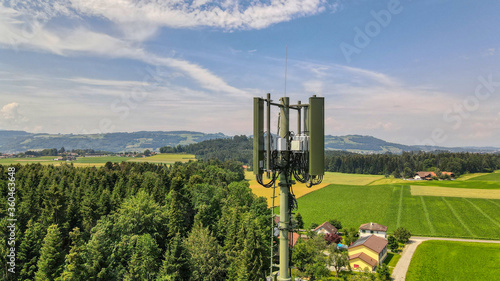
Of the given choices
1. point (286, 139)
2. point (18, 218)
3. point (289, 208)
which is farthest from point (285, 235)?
point (18, 218)

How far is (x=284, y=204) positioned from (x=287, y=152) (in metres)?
1.94

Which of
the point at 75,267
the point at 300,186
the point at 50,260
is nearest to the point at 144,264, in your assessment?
the point at 75,267

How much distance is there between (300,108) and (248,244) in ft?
75.9

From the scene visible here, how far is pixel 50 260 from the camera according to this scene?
92.5ft

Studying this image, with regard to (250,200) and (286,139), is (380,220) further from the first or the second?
(286,139)

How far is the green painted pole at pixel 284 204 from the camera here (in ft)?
33.5

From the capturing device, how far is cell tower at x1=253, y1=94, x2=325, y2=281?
10094mm

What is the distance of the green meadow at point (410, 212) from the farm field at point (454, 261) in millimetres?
8899

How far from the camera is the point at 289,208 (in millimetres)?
10562

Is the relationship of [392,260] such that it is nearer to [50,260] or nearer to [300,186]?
[50,260]

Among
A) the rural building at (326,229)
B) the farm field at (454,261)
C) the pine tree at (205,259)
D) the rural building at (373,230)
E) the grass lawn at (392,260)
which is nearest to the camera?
the pine tree at (205,259)

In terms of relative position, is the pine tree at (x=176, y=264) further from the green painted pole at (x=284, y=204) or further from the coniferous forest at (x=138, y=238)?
the green painted pole at (x=284, y=204)

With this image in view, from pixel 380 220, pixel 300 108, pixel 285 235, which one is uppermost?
pixel 300 108

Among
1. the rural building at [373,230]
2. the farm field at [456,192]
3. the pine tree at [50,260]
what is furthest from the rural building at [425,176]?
the pine tree at [50,260]
